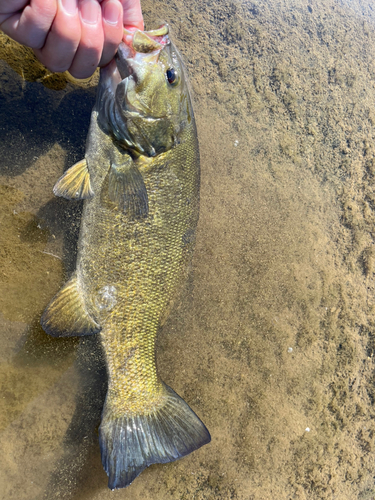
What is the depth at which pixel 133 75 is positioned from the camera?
200 centimetres

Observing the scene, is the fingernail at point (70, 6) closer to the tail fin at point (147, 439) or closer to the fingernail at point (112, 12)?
the fingernail at point (112, 12)

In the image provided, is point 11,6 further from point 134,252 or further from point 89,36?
point 134,252

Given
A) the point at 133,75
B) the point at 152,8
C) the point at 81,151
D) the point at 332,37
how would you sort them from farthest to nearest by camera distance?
the point at 332,37
the point at 152,8
the point at 81,151
the point at 133,75

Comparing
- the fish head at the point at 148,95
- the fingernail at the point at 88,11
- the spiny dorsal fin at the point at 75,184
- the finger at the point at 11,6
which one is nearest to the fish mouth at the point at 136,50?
the fish head at the point at 148,95

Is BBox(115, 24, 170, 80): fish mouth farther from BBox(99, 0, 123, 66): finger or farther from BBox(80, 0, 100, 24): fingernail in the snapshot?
BBox(80, 0, 100, 24): fingernail

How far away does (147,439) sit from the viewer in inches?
85.0

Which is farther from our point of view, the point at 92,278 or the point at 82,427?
the point at 82,427

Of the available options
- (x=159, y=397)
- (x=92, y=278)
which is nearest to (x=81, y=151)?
(x=92, y=278)

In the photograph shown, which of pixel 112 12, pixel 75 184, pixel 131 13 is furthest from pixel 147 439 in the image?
pixel 131 13

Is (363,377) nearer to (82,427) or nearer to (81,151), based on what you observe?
(82,427)

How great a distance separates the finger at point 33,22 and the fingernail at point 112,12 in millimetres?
292

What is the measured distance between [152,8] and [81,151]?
57.5 inches

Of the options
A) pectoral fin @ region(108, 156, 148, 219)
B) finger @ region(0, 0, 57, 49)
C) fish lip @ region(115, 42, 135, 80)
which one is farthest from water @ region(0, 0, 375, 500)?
finger @ region(0, 0, 57, 49)

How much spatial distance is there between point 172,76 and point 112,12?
1.58 feet
